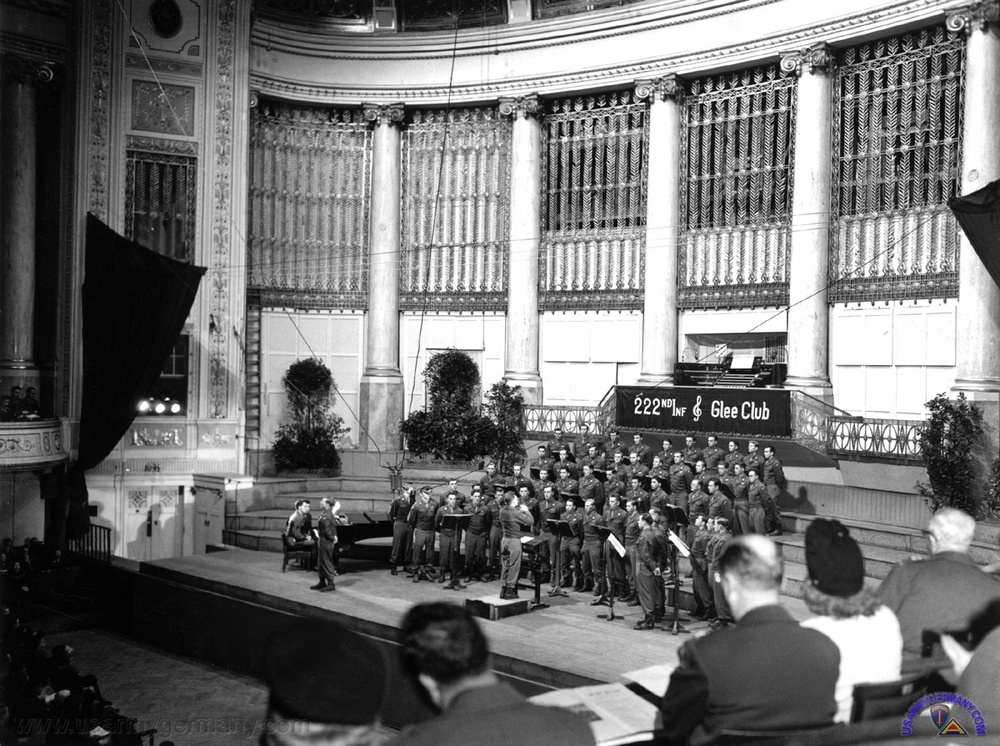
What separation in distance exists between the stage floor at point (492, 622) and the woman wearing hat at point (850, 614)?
6.18 metres

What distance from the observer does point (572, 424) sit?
22.8m

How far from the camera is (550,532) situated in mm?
15570

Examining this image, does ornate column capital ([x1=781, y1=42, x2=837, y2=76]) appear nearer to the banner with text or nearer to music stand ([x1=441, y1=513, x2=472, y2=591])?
the banner with text

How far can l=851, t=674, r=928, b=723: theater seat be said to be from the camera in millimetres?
3508

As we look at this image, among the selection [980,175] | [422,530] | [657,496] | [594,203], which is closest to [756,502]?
[657,496]

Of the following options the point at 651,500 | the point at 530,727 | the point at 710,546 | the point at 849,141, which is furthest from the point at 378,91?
the point at 530,727

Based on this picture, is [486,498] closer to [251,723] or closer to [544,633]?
[544,633]

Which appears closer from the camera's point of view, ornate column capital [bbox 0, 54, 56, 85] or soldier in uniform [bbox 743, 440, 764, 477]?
soldier in uniform [bbox 743, 440, 764, 477]

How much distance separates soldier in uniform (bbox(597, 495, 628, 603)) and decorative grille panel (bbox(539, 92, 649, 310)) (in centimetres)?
969

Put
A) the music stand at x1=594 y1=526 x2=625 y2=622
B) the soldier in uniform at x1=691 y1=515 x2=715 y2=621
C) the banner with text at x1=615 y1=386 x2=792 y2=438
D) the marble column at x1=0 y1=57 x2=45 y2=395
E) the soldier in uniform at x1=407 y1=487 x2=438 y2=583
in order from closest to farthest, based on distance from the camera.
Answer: the soldier in uniform at x1=691 y1=515 x2=715 y2=621 → the music stand at x1=594 y1=526 x2=625 y2=622 → the soldier in uniform at x1=407 y1=487 x2=438 y2=583 → the banner with text at x1=615 y1=386 x2=792 y2=438 → the marble column at x1=0 y1=57 x2=45 y2=395

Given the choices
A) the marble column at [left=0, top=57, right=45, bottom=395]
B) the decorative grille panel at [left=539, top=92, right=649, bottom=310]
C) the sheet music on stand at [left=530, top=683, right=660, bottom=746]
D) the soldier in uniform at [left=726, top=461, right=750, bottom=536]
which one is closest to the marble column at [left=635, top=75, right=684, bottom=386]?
the decorative grille panel at [left=539, top=92, right=649, bottom=310]

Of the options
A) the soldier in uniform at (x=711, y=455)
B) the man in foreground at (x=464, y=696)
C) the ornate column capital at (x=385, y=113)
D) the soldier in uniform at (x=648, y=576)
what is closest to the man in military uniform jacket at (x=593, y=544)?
the soldier in uniform at (x=648, y=576)

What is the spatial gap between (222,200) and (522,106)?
24.8 ft

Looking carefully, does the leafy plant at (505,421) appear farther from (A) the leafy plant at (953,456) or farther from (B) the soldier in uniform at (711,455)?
(A) the leafy plant at (953,456)
